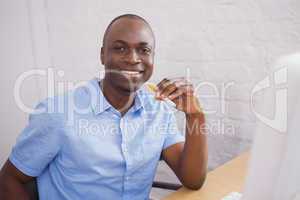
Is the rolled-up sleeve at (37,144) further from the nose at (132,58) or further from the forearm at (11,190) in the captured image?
the nose at (132,58)

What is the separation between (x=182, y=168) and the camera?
39.9 inches

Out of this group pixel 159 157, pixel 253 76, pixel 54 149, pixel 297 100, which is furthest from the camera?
pixel 253 76

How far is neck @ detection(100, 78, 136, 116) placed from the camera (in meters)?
1.03

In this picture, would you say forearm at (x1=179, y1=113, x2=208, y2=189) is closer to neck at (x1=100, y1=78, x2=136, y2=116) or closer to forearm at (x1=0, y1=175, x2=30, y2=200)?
neck at (x1=100, y1=78, x2=136, y2=116)

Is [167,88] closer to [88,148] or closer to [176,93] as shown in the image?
[176,93]

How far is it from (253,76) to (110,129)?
2.09ft

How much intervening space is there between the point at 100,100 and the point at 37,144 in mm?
212

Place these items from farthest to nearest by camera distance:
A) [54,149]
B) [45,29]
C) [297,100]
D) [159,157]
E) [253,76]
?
[45,29] → [253,76] → [159,157] → [54,149] → [297,100]

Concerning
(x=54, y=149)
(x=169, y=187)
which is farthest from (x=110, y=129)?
(x=169, y=187)

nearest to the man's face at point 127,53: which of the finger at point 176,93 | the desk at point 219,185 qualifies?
the finger at point 176,93

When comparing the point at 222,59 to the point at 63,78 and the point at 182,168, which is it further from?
the point at 63,78

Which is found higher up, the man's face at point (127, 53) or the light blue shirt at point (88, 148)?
the man's face at point (127, 53)

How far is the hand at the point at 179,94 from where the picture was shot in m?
0.96

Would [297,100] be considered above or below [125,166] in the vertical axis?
above
